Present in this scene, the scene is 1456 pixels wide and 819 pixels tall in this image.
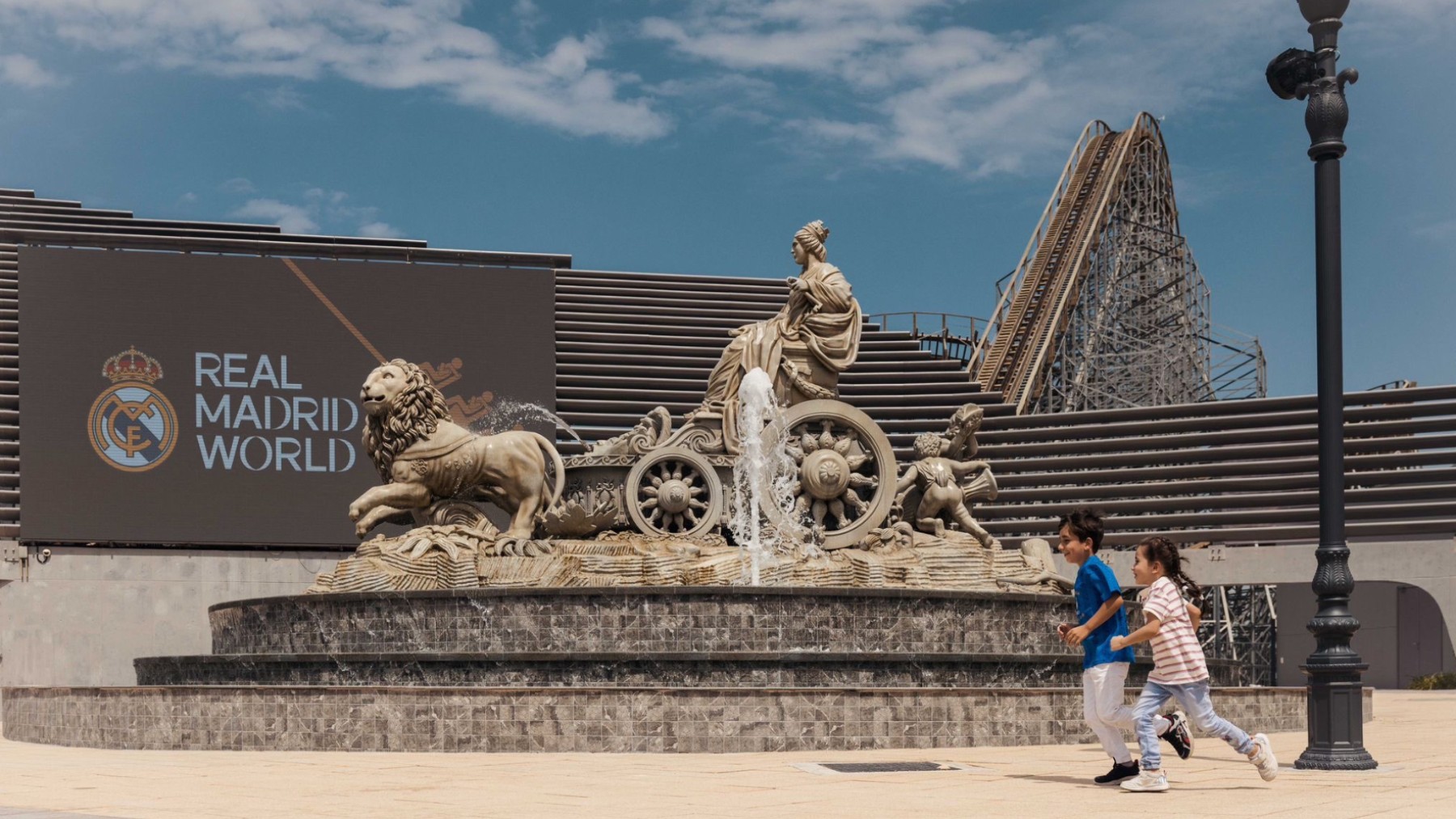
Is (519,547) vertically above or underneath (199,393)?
underneath

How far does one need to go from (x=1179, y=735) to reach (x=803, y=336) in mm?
Answer: 10407

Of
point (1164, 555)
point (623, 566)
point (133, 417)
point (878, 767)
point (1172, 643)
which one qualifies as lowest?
point (878, 767)

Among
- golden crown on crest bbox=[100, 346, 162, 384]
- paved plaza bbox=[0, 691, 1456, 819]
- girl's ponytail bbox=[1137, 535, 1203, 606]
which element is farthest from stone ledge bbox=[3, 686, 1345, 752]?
golden crown on crest bbox=[100, 346, 162, 384]

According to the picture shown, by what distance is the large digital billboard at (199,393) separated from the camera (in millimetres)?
37688

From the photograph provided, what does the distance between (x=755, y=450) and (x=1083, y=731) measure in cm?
605

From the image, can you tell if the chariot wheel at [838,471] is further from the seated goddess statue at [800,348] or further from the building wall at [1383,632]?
the building wall at [1383,632]

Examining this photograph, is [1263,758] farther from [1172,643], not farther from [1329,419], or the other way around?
[1329,419]

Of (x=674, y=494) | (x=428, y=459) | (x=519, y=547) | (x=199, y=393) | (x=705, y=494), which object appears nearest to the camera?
(x=519, y=547)

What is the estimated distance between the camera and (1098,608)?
878 centimetres

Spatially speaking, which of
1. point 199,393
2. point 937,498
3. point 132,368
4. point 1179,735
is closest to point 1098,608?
point 1179,735

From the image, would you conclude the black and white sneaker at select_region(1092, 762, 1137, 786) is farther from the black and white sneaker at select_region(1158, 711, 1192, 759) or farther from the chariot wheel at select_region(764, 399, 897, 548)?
the chariot wheel at select_region(764, 399, 897, 548)

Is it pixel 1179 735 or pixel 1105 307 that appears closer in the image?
pixel 1179 735

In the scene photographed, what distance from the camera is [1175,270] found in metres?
51.0

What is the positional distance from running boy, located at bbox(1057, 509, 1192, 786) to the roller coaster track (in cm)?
3740
